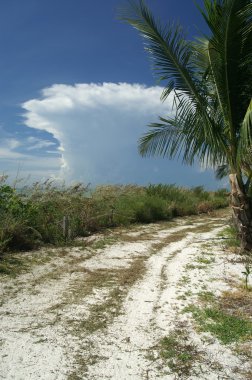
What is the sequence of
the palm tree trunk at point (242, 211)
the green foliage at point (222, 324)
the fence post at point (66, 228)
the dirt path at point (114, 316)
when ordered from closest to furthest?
the dirt path at point (114, 316)
the green foliage at point (222, 324)
the palm tree trunk at point (242, 211)
the fence post at point (66, 228)

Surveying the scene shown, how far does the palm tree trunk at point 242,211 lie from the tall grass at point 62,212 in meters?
3.78

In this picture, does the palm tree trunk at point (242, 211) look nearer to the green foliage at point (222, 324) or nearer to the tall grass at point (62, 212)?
the green foliage at point (222, 324)

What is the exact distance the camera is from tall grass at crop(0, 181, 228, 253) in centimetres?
756

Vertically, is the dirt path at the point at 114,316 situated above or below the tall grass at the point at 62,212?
below

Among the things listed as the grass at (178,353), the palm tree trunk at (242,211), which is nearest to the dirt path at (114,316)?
the grass at (178,353)

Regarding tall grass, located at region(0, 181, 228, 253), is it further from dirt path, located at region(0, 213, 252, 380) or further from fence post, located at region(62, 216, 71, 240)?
dirt path, located at region(0, 213, 252, 380)

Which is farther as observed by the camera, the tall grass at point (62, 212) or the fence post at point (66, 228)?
the fence post at point (66, 228)

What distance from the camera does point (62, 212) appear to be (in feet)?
30.6

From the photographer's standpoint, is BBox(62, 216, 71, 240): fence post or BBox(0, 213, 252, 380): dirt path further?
BBox(62, 216, 71, 240): fence post

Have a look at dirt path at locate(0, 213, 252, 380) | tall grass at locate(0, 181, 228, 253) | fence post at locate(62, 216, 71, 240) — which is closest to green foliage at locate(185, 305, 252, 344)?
dirt path at locate(0, 213, 252, 380)

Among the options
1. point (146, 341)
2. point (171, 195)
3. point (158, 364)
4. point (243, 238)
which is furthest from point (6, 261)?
point (171, 195)

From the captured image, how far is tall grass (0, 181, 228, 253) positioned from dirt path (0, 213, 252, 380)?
0.67 metres

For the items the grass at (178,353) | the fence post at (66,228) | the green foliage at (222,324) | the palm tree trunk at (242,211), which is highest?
the palm tree trunk at (242,211)

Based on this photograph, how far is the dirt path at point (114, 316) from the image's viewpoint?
3.28 meters
